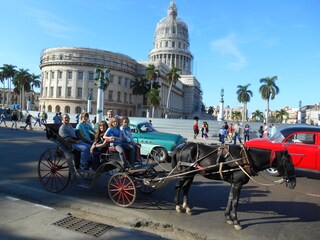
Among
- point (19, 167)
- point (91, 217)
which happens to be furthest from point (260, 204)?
point (19, 167)

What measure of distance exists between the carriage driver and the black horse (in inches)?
87.0

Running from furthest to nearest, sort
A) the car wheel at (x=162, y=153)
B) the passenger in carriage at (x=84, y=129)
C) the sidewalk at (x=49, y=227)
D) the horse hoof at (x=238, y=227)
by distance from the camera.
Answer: the car wheel at (x=162, y=153)
the passenger in carriage at (x=84, y=129)
the horse hoof at (x=238, y=227)
the sidewalk at (x=49, y=227)

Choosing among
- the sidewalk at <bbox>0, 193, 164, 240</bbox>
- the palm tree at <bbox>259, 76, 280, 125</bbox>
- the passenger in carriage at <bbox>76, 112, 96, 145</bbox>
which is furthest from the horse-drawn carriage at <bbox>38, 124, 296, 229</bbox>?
the palm tree at <bbox>259, 76, 280, 125</bbox>

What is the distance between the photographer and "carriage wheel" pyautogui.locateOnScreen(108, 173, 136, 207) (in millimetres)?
5750

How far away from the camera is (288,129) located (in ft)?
31.3

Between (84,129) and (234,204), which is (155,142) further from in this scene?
(234,204)

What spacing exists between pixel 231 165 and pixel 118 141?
2.58 metres

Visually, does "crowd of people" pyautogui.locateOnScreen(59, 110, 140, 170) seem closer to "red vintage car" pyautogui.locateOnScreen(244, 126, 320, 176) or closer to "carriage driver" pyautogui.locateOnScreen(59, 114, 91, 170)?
"carriage driver" pyautogui.locateOnScreen(59, 114, 91, 170)

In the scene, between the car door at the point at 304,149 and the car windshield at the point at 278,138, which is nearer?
the car door at the point at 304,149

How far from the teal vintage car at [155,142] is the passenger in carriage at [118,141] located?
4885mm

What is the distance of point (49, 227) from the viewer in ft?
15.0

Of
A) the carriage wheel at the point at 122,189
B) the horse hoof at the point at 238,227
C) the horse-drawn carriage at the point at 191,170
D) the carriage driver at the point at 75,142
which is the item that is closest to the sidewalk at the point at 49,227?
the carriage wheel at the point at 122,189

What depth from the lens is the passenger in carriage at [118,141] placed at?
6223mm

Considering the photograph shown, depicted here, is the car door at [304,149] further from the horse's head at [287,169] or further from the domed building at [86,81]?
the domed building at [86,81]
